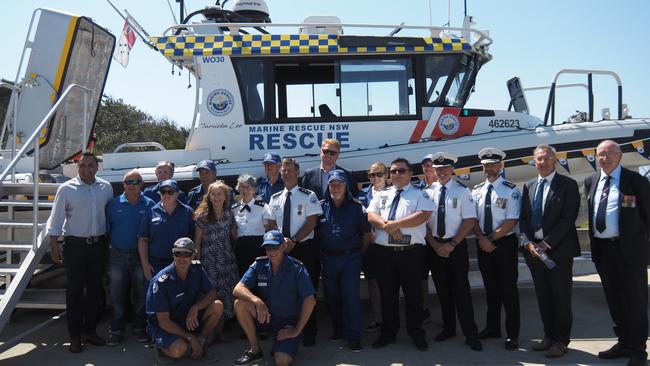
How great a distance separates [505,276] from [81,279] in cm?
356

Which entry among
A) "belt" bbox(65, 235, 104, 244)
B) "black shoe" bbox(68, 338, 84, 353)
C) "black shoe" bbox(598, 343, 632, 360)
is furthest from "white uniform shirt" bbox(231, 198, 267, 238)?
"black shoe" bbox(598, 343, 632, 360)

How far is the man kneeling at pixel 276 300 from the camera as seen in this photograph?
4063 millimetres

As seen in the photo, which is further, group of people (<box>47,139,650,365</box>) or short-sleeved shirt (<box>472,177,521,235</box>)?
short-sleeved shirt (<box>472,177,521,235</box>)

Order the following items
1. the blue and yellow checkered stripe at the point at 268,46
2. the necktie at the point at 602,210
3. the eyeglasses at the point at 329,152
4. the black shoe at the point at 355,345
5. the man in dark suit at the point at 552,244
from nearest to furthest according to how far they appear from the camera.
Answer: the necktie at the point at 602,210, the man in dark suit at the point at 552,244, the black shoe at the point at 355,345, the eyeglasses at the point at 329,152, the blue and yellow checkered stripe at the point at 268,46

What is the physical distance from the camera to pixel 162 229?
14.8ft

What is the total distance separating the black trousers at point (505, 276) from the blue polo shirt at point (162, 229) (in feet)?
8.45

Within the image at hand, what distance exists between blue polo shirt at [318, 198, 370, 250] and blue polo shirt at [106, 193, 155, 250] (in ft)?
5.31

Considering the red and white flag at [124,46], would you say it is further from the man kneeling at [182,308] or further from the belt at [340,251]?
the belt at [340,251]

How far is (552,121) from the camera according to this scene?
6.34 metres

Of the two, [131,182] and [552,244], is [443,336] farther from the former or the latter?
[131,182]

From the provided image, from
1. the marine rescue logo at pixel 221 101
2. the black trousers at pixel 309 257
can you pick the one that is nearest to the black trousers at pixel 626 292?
the black trousers at pixel 309 257

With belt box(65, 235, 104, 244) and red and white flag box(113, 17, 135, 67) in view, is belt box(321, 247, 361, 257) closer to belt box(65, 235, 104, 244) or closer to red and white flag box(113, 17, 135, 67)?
belt box(65, 235, 104, 244)

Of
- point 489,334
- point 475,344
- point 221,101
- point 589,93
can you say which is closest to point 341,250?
point 475,344

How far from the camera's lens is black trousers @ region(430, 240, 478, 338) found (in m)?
4.43
